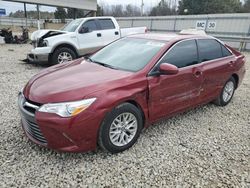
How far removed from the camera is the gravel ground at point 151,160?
247 cm

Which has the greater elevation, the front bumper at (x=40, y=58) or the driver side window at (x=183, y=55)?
the driver side window at (x=183, y=55)

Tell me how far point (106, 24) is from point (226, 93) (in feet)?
17.9

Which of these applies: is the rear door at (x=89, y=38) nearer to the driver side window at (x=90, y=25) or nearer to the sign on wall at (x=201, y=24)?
the driver side window at (x=90, y=25)

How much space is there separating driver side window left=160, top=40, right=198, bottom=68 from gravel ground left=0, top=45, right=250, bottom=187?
1.05 metres

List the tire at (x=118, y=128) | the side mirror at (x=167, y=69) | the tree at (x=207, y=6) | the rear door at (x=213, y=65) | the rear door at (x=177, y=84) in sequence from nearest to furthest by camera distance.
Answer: the tire at (x=118, y=128) < the side mirror at (x=167, y=69) < the rear door at (x=177, y=84) < the rear door at (x=213, y=65) < the tree at (x=207, y=6)

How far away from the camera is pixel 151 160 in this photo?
2814mm

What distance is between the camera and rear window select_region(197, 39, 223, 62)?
12.7 ft

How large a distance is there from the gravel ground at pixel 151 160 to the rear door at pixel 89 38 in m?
4.55

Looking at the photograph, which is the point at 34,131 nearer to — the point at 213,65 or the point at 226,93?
the point at 213,65

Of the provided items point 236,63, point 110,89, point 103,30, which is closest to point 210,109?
point 236,63

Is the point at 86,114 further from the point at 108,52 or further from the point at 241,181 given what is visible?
the point at 241,181

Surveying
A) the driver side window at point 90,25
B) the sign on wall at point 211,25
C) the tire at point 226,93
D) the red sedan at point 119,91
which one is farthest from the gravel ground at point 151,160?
the sign on wall at point 211,25

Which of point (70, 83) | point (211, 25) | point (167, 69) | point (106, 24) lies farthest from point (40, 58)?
point (211, 25)

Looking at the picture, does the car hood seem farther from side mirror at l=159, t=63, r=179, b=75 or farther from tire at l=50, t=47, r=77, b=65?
tire at l=50, t=47, r=77, b=65
